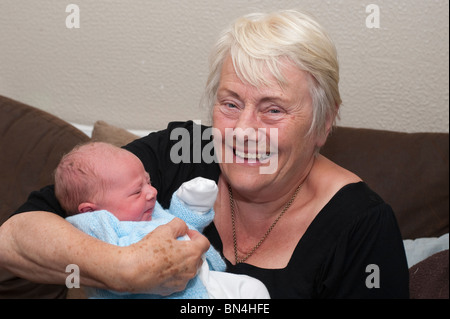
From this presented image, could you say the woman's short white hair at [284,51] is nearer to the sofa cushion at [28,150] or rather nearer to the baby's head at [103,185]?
the baby's head at [103,185]

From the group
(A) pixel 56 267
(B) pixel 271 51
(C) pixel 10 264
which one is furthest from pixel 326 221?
(C) pixel 10 264

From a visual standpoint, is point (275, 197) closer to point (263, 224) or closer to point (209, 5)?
point (263, 224)

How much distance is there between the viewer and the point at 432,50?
241 cm

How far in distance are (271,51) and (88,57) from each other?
1294mm

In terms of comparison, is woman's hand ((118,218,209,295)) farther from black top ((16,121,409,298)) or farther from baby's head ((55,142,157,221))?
black top ((16,121,409,298))

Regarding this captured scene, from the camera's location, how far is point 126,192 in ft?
5.05

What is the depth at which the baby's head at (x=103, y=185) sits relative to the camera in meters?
1.53

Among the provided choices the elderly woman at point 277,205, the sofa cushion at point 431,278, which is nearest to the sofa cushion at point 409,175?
the sofa cushion at point 431,278

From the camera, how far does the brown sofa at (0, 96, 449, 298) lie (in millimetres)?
2160

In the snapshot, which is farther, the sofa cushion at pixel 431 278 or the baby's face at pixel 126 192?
the sofa cushion at pixel 431 278

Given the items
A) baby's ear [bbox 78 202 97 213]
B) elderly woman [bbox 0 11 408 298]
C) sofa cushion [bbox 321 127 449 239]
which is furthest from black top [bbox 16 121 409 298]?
sofa cushion [bbox 321 127 449 239]

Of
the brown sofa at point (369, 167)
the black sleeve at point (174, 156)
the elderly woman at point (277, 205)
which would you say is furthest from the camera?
the brown sofa at point (369, 167)

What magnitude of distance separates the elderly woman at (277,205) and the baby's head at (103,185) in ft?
0.28

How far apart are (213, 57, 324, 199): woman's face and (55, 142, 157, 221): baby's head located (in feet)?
0.90
